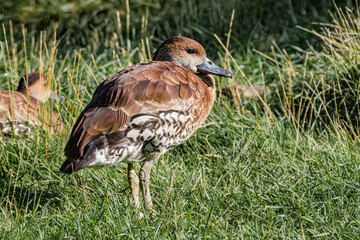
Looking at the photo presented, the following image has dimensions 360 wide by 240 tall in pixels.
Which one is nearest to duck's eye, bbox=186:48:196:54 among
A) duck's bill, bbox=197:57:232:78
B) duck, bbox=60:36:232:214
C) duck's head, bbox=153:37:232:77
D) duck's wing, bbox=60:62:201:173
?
duck's head, bbox=153:37:232:77

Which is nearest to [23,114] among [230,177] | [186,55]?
[186,55]

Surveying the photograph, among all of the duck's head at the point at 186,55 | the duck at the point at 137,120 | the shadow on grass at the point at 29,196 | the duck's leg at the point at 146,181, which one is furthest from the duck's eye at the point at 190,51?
the shadow on grass at the point at 29,196

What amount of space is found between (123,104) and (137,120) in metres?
0.14

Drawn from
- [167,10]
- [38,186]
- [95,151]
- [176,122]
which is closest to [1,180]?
[38,186]

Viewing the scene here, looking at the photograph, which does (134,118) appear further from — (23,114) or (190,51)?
(23,114)

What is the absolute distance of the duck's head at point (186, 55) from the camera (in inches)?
192

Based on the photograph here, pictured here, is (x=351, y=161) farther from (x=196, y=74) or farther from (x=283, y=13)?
(x=283, y=13)

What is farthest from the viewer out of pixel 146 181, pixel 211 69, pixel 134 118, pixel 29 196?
pixel 211 69

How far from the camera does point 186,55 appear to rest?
16.0ft

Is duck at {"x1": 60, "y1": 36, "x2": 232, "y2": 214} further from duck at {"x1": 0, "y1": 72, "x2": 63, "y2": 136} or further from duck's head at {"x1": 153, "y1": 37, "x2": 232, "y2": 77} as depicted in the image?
duck at {"x1": 0, "y1": 72, "x2": 63, "y2": 136}

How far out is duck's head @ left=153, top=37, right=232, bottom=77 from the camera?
4.87 m

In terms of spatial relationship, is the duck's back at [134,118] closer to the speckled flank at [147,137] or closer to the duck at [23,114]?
the speckled flank at [147,137]

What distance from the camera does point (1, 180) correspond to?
4.55 m

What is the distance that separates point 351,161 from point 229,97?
202 centimetres
